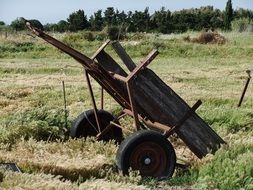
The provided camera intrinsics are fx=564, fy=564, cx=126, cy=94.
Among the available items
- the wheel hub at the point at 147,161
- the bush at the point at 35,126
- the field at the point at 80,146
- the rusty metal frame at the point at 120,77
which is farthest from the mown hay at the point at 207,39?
the wheel hub at the point at 147,161

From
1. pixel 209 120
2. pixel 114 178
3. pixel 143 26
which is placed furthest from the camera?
pixel 143 26

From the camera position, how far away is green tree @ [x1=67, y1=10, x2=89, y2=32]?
66312 millimetres

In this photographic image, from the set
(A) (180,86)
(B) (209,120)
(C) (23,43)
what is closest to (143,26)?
(C) (23,43)

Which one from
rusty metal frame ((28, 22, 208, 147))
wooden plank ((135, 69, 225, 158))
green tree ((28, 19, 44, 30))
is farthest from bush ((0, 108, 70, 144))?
wooden plank ((135, 69, 225, 158))

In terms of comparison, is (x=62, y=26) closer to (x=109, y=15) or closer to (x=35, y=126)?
(x=109, y=15)

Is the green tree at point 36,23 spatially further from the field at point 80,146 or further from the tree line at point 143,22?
the tree line at point 143,22

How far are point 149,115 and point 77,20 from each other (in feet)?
193

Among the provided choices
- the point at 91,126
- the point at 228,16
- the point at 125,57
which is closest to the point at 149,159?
the point at 125,57

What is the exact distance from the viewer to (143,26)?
224 ft

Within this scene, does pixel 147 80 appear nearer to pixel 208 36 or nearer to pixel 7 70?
pixel 7 70

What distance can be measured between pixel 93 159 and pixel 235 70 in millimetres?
21432

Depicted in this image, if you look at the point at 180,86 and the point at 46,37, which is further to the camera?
the point at 180,86

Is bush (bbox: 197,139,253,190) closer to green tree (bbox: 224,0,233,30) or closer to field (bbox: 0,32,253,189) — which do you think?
field (bbox: 0,32,253,189)

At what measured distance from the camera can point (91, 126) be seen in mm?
9641
